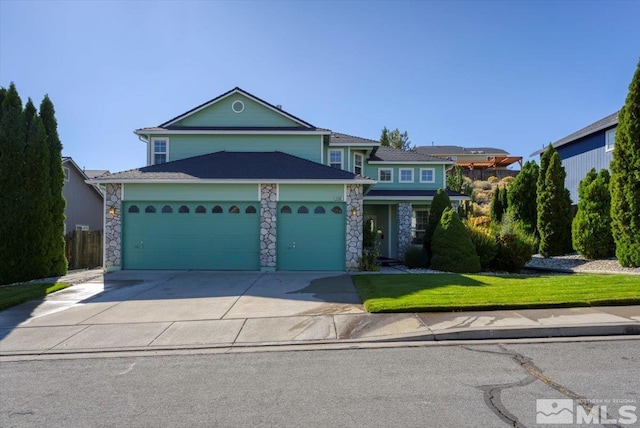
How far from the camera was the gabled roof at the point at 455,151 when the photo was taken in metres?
56.9

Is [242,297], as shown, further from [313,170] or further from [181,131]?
[181,131]

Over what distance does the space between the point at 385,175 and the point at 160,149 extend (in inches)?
461

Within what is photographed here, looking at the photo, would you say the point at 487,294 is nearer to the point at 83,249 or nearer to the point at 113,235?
the point at 113,235

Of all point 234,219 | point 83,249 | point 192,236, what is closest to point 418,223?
point 234,219

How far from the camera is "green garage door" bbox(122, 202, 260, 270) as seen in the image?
14852 millimetres

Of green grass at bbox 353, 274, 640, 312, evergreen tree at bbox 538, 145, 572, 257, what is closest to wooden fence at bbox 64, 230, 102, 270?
green grass at bbox 353, 274, 640, 312

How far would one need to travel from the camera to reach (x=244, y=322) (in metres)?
7.79

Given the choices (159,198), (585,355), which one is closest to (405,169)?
(159,198)

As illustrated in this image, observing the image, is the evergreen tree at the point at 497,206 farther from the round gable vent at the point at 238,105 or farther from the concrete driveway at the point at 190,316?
the concrete driveway at the point at 190,316

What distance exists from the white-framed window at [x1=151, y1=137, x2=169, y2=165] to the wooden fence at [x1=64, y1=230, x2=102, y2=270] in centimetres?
556

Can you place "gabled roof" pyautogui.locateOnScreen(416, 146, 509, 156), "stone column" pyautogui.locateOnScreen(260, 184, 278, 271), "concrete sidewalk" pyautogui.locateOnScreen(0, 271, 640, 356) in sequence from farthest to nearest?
1. "gabled roof" pyautogui.locateOnScreen(416, 146, 509, 156)
2. "stone column" pyautogui.locateOnScreen(260, 184, 278, 271)
3. "concrete sidewalk" pyautogui.locateOnScreen(0, 271, 640, 356)

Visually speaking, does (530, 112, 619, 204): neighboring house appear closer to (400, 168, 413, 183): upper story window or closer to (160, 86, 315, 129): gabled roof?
(400, 168, 413, 183): upper story window

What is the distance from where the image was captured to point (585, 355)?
219 inches

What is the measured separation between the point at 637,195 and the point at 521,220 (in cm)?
781
